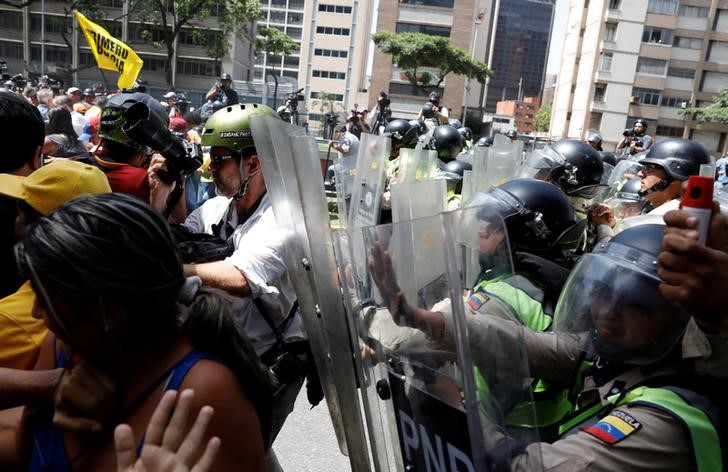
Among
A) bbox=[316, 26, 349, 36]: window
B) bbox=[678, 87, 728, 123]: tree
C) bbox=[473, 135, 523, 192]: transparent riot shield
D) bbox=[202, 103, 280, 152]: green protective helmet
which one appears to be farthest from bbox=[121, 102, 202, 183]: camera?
bbox=[316, 26, 349, 36]: window

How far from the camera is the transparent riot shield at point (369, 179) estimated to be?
4973mm

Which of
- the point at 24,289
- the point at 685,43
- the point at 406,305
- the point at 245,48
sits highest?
the point at 685,43

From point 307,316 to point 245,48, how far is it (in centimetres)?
6675

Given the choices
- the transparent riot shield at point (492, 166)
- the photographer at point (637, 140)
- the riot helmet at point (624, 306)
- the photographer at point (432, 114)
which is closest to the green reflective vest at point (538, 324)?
the riot helmet at point (624, 306)

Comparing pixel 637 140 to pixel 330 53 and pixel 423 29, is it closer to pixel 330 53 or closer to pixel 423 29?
pixel 423 29

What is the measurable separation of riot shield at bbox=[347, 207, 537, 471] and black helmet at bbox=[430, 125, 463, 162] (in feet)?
19.7

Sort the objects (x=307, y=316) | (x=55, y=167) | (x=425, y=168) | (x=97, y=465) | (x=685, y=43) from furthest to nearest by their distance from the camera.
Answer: (x=685, y=43), (x=425, y=168), (x=307, y=316), (x=55, y=167), (x=97, y=465)

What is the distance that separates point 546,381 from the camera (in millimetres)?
2018

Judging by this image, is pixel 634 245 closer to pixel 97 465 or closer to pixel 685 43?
pixel 97 465

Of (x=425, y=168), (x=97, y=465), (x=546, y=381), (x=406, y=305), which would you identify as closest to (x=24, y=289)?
(x=97, y=465)

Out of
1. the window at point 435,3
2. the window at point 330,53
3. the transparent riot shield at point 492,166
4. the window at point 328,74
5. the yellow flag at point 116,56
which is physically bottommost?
the transparent riot shield at point 492,166

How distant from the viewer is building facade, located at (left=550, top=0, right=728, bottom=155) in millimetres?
56938

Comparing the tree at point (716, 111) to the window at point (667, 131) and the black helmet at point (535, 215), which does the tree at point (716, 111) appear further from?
the black helmet at point (535, 215)

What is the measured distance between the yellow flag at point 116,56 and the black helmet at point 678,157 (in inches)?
230
